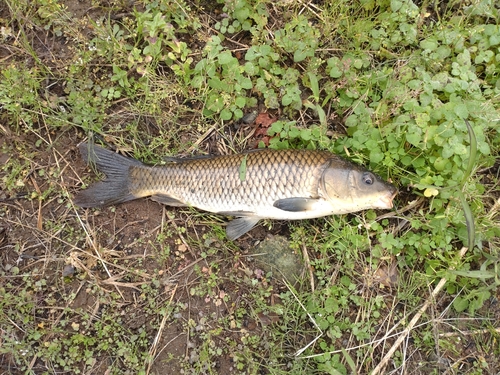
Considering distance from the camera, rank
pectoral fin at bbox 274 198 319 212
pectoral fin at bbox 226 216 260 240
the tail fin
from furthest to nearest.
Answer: the tail fin, pectoral fin at bbox 226 216 260 240, pectoral fin at bbox 274 198 319 212

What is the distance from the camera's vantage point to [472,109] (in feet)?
9.90

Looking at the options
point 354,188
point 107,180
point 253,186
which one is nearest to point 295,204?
point 253,186

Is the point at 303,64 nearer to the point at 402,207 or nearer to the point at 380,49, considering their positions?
the point at 380,49

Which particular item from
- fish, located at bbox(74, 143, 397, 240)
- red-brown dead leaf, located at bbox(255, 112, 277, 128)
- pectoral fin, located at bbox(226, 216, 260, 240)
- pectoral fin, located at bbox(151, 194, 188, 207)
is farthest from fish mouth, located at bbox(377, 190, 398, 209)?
pectoral fin, located at bbox(151, 194, 188, 207)

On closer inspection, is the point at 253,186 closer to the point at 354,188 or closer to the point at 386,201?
the point at 354,188

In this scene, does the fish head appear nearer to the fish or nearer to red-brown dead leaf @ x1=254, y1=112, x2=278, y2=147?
the fish

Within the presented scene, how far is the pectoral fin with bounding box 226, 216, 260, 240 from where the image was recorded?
10.4 feet

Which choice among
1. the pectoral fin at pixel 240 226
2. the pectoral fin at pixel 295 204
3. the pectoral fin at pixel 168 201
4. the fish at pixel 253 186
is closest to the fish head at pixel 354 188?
the fish at pixel 253 186

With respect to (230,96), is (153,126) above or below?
below

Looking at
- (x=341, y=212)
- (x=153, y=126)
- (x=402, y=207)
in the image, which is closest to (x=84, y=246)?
(x=153, y=126)

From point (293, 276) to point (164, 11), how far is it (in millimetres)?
2520

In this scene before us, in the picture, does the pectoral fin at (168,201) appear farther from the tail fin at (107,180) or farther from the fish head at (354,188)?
the fish head at (354,188)

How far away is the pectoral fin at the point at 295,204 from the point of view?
9.68ft

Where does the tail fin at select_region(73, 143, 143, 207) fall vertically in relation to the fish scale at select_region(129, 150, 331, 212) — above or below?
below
